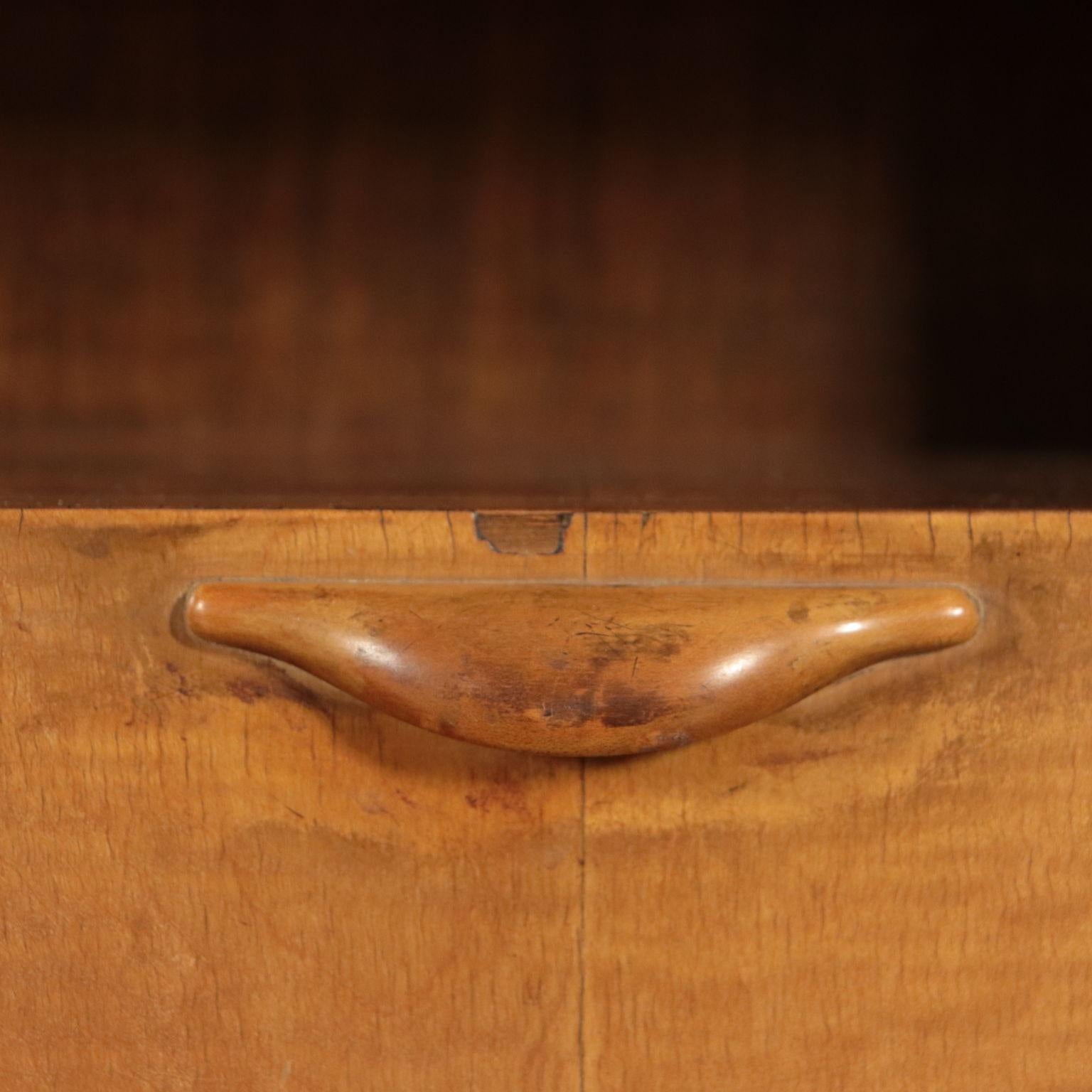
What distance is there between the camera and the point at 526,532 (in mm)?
323

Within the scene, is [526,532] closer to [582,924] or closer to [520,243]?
[582,924]

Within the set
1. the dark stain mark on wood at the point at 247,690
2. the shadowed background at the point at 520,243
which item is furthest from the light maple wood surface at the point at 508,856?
the shadowed background at the point at 520,243

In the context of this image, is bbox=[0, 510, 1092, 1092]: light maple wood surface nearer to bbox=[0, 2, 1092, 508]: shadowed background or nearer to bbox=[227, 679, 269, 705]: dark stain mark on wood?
bbox=[227, 679, 269, 705]: dark stain mark on wood

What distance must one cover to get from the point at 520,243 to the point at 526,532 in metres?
0.43

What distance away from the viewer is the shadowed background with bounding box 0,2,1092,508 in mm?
680

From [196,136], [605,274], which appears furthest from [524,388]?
[196,136]

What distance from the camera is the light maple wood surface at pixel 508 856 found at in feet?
1.08

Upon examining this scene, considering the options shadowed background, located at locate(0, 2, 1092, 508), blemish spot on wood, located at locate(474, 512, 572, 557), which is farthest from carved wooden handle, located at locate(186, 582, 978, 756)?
shadowed background, located at locate(0, 2, 1092, 508)

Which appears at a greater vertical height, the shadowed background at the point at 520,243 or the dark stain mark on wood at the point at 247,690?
the shadowed background at the point at 520,243

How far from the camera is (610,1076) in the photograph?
0.35 metres

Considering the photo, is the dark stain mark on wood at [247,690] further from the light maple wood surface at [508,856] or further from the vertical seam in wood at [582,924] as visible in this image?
the vertical seam in wood at [582,924]

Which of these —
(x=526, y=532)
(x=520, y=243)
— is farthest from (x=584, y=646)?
(x=520, y=243)

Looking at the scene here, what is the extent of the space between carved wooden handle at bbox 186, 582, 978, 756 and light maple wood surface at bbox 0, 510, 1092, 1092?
0.6 inches

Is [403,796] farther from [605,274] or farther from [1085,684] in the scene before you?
[605,274]
